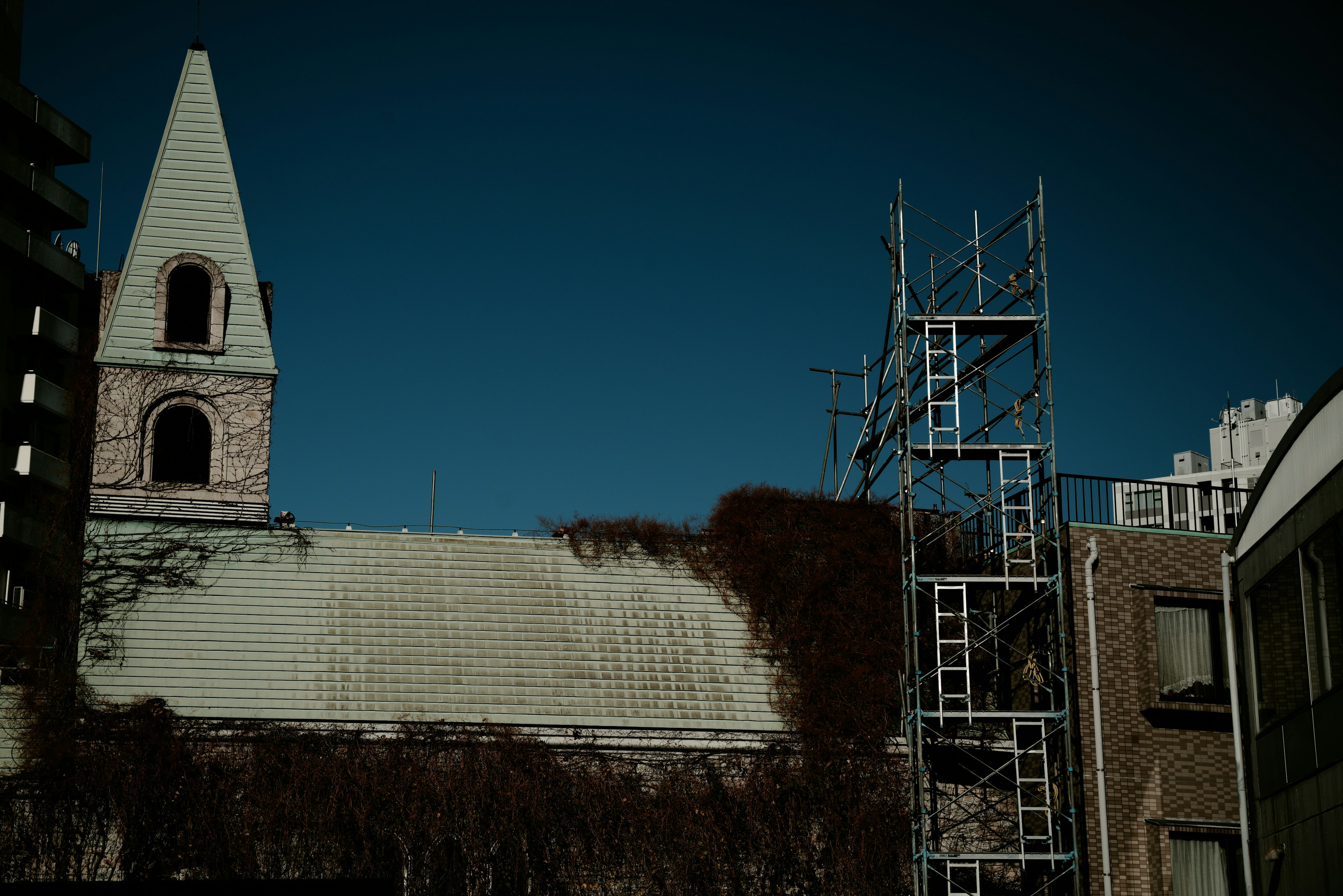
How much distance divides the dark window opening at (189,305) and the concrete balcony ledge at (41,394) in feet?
19.7

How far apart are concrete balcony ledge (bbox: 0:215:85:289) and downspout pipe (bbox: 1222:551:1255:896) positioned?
1167 inches

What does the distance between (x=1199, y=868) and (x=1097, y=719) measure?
2.84 meters

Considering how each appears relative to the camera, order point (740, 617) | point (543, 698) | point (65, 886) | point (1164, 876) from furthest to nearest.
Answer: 1. point (740, 617)
2. point (543, 698)
3. point (1164, 876)
4. point (65, 886)

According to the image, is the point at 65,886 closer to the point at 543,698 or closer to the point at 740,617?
the point at 543,698

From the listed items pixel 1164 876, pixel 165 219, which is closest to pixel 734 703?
pixel 1164 876

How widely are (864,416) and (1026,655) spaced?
944cm

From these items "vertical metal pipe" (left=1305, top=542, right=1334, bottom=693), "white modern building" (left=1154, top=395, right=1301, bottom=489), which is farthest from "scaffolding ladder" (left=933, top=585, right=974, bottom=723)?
"white modern building" (left=1154, top=395, right=1301, bottom=489)

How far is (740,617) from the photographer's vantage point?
27.0 metres

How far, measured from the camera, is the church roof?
24375mm

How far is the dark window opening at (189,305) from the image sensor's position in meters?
30.1

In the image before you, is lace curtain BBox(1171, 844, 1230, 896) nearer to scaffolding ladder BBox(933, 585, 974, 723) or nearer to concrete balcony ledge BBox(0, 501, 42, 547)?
scaffolding ladder BBox(933, 585, 974, 723)

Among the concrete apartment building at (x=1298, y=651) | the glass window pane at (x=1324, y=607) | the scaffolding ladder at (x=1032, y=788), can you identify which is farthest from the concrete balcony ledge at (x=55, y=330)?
the glass window pane at (x=1324, y=607)

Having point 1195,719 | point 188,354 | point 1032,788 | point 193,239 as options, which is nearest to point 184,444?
point 188,354

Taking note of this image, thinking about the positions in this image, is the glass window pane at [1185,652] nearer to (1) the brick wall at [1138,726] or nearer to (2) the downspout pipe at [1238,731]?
(1) the brick wall at [1138,726]
